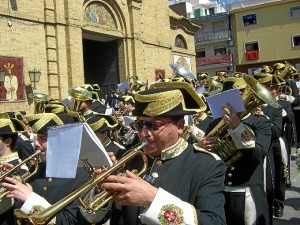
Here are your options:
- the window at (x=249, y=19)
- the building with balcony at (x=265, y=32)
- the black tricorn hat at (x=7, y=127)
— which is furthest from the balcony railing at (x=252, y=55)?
the black tricorn hat at (x=7, y=127)

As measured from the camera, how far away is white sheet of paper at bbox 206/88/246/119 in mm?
3305

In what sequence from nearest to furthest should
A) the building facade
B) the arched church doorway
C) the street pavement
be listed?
the street pavement → the building facade → the arched church doorway

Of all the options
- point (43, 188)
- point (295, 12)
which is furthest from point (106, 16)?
point (295, 12)

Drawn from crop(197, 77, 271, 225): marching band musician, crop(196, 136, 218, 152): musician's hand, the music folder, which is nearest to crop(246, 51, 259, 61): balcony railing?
crop(197, 77, 271, 225): marching band musician

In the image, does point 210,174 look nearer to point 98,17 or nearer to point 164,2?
point 98,17

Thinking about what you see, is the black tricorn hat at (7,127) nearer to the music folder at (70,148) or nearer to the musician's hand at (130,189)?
the music folder at (70,148)

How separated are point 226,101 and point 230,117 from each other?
0.14 meters

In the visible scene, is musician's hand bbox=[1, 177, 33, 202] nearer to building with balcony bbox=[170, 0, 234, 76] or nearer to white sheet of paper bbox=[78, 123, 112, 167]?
white sheet of paper bbox=[78, 123, 112, 167]

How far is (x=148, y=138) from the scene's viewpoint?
2477 mm

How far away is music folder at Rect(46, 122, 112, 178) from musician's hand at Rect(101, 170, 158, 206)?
0.34m

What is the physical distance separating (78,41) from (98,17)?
2304mm

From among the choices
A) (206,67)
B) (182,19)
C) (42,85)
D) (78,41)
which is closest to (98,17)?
(78,41)

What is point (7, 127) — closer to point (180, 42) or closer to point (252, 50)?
point (180, 42)

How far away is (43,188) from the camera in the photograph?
10.1 feet
